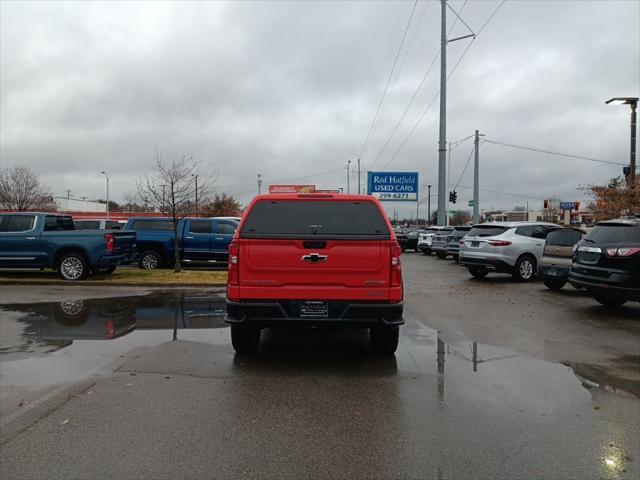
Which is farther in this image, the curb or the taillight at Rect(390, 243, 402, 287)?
the curb

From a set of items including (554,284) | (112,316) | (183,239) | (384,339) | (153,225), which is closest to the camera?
(384,339)

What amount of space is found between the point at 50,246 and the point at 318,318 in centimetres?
1003

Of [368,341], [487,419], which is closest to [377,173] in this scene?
[368,341]

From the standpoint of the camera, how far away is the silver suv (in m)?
14.2

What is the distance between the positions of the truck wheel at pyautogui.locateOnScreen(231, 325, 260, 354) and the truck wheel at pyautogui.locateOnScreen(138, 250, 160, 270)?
37.1ft

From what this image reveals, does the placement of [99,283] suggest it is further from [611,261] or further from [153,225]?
[611,261]

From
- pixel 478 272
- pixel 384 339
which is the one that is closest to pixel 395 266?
pixel 384 339

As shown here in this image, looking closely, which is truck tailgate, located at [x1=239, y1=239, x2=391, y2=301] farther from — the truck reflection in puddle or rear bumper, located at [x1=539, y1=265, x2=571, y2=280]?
rear bumper, located at [x1=539, y1=265, x2=571, y2=280]

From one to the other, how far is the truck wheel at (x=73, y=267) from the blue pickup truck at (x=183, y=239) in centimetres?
372

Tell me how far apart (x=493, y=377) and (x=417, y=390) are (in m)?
1.06

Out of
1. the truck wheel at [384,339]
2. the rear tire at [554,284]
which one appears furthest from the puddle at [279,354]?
the rear tire at [554,284]

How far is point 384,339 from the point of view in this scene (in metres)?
6.20

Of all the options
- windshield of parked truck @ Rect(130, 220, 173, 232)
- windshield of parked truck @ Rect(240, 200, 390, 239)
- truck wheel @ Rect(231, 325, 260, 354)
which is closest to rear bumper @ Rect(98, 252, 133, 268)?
windshield of parked truck @ Rect(130, 220, 173, 232)

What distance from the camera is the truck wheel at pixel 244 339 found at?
20.3 feet
